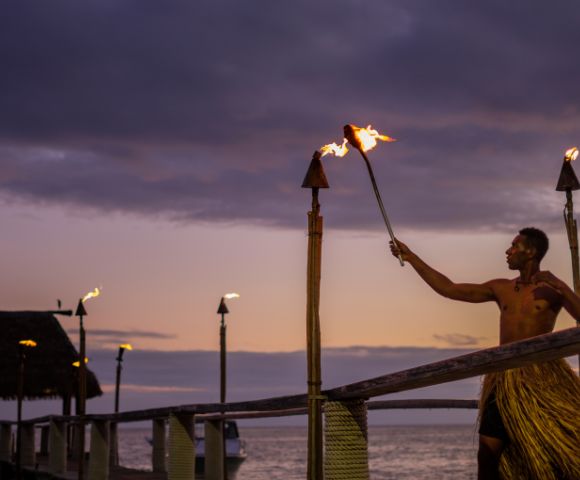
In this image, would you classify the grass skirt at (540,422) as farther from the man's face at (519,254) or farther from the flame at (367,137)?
the flame at (367,137)

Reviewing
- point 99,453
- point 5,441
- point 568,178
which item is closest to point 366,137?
point 568,178

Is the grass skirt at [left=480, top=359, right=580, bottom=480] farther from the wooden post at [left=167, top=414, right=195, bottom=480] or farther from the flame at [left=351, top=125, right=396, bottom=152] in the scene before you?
the wooden post at [left=167, top=414, right=195, bottom=480]

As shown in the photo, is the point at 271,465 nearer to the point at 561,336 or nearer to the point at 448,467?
the point at 448,467

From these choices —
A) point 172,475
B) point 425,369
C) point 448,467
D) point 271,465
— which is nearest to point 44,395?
point 172,475

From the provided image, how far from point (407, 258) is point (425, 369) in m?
0.91

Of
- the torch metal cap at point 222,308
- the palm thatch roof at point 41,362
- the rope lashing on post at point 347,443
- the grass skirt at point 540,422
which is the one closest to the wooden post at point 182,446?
the rope lashing on post at point 347,443

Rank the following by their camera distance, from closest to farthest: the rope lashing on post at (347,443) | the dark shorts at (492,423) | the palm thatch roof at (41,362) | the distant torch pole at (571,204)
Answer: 1. the dark shorts at (492,423)
2. the rope lashing on post at (347,443)
3. the distant torch pole at (571,204)
4. the palm thatch roof at (41,362)

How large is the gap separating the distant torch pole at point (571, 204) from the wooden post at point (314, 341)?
6.79 feet

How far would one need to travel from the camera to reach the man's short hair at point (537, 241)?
5.87 meters

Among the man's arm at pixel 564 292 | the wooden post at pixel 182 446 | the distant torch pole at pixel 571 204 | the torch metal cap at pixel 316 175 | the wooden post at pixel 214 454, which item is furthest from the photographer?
the wooden post at pixel 214 454

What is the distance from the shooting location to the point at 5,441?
79.3ft

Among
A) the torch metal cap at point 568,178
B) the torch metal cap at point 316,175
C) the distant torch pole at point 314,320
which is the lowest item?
the distant torch pole at point 314,320

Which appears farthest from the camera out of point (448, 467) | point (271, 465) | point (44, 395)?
point (271, 465)

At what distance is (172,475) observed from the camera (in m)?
9.61
